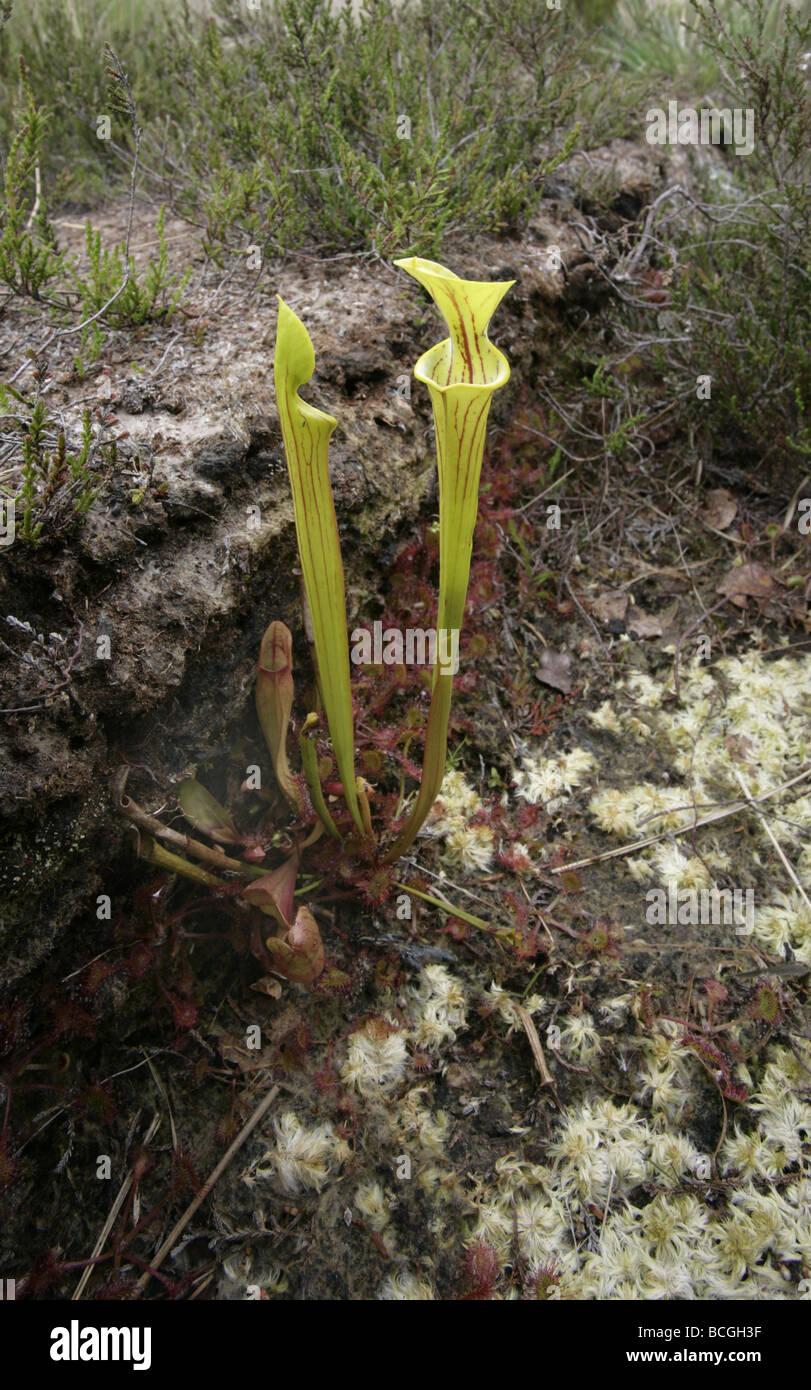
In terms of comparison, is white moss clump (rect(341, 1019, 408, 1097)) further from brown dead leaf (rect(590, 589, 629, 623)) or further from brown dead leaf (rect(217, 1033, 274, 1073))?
brown dead leaf (rect(590, 589, 629, 623))

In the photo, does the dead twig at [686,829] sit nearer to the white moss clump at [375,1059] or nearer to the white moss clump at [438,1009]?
the white moss clump at [438,1009]

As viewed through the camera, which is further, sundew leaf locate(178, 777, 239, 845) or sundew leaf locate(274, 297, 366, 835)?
sundew leaf locate(178, 777, 239, 845)

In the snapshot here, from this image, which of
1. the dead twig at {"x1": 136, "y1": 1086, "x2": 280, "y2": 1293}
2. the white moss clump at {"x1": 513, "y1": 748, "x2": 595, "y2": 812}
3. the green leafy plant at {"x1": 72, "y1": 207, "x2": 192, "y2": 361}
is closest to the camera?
the dead twig at {"x1": 136, "y1": 1086, "x2": 280, "y2": 1293}

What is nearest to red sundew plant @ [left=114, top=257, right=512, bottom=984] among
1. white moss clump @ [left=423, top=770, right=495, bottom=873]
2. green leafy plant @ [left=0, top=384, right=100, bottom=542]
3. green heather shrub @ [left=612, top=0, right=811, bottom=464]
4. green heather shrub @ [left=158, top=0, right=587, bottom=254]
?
white moss clump @ [left=423, top=770, right=495, bottom=873]

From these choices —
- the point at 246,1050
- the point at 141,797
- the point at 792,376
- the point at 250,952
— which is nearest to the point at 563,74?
the point at 792,376

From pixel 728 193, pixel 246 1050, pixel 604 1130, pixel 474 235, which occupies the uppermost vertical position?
pixel 728 193

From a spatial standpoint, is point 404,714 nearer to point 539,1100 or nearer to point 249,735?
point 249,735
